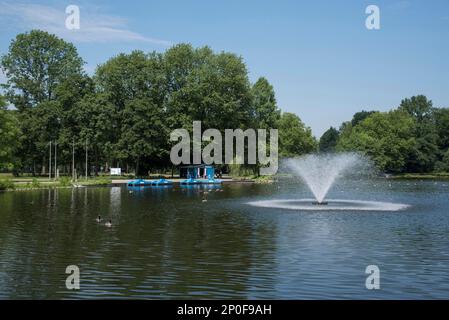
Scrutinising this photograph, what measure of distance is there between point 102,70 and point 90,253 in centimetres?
9786

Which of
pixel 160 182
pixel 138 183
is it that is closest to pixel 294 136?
pixel 160 182

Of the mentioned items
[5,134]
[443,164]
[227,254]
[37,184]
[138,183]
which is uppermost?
[5,134]

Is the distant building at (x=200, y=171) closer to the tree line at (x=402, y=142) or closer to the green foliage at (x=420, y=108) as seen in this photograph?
the tree line at (x=402, y=142)

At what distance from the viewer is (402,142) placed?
15300 cm

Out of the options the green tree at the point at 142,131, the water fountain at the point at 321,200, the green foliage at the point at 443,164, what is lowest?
the water fountain at the point at 321,200

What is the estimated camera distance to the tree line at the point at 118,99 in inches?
4176

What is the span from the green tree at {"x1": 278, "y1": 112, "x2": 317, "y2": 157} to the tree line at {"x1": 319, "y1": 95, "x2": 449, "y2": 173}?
10275 mm

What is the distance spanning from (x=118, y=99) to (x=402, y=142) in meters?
82.1

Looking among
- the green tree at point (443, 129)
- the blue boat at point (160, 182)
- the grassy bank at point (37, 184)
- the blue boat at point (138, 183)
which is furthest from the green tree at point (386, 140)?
the grassy bank at point (37, 184)

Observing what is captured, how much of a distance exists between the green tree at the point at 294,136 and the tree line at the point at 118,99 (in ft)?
94.7

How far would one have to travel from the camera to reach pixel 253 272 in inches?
843

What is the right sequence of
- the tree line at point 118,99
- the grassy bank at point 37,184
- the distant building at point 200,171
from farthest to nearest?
1. the distant building at point 200,171
2. the tree line at point 118,99
3. the grassy bank at point 37,184

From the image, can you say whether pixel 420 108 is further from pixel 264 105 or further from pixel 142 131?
pixel 142 131
